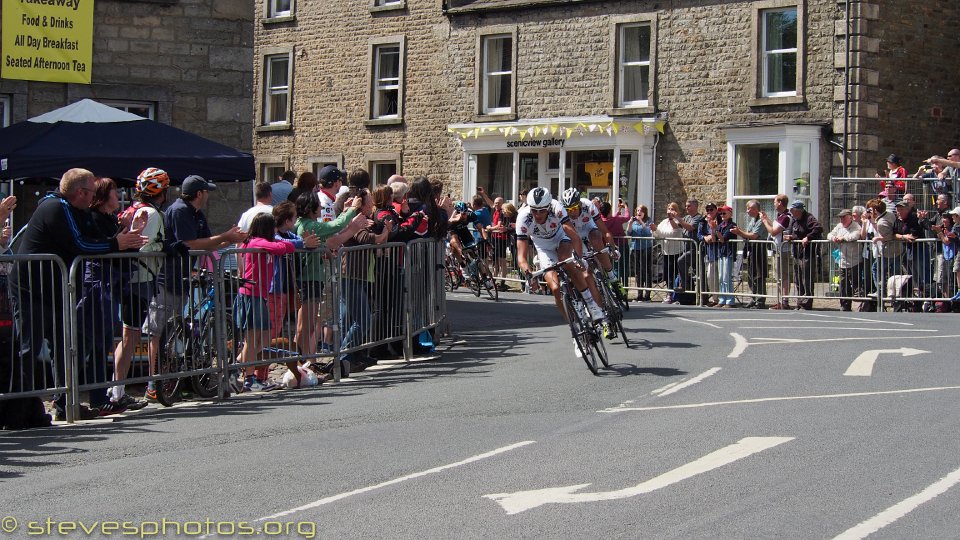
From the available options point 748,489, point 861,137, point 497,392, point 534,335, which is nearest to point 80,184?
point 497,392

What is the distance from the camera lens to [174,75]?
2047cm

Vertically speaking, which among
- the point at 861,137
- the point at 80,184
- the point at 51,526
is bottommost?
the point at 51,526

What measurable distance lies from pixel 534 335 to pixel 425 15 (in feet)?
71.9

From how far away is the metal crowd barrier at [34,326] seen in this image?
10.2 metres

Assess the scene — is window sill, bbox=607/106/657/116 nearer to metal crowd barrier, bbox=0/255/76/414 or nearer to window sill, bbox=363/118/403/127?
window sill, bbox=363/118/403/127

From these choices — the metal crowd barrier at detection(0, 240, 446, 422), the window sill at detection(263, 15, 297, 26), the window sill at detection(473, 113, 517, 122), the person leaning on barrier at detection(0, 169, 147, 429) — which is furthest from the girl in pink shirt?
the window sill at detection(263, 15, 297, 26)

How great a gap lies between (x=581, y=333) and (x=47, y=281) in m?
5.19

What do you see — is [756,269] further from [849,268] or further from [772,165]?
[772,165]

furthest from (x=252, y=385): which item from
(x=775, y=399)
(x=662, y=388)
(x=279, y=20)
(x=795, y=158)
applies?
(x=279, y=20)

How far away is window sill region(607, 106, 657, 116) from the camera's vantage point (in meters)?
33.0

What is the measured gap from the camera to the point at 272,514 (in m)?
7.10

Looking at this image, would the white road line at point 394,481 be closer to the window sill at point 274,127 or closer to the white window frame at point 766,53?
the white window frame at point 766,53

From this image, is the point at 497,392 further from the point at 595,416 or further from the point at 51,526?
the point at 51,526

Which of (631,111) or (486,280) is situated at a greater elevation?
(631,111)
